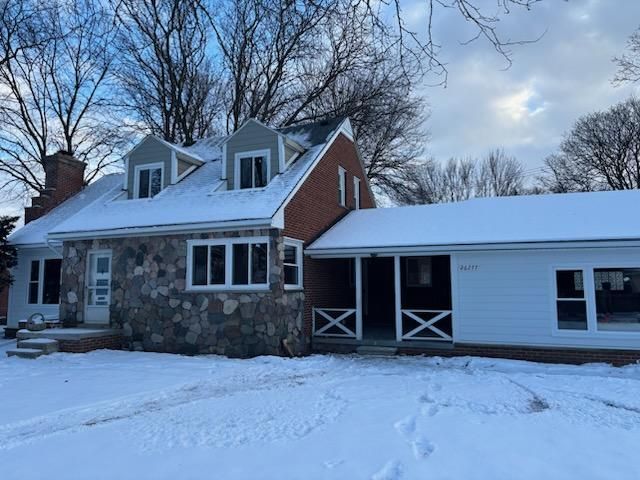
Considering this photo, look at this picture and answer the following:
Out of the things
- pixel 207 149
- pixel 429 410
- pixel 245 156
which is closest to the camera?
pixel 429 410

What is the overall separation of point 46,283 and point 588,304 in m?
15.7

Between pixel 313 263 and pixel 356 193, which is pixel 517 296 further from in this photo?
→ pixel 356 193

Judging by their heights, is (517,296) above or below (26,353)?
Answer: above

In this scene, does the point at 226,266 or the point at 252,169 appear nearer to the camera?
the point at 226,266

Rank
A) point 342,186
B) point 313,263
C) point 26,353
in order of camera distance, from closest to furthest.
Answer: point 26,353 < point 313,263 < point 342,186

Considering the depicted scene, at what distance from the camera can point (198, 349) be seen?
1112 centimetres

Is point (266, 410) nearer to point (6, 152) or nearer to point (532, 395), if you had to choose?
point (532, 395)

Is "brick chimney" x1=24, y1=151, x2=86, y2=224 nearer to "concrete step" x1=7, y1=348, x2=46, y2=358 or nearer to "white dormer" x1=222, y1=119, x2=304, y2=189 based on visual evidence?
"concrete step" x1=7, y1=348, x2=46, y2=358

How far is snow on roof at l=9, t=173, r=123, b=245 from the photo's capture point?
1567 cm

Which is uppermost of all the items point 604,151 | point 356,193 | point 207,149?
point 604,151

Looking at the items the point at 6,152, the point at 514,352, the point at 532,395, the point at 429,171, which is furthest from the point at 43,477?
the point at 429,171

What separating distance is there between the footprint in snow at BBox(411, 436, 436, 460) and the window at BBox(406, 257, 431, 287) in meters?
9.58

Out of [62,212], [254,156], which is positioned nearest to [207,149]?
[254,156]

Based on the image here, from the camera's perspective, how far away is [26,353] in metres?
10.6
